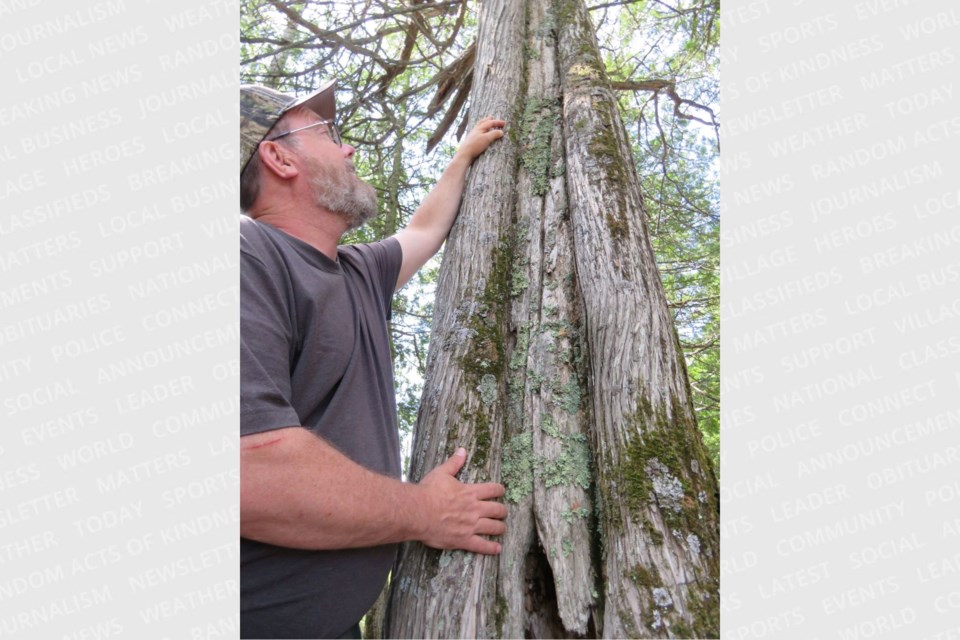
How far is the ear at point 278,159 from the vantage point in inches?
79.0

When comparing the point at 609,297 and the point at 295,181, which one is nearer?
the point at 609,297

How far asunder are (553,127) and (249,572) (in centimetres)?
198

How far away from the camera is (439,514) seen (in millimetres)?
1469

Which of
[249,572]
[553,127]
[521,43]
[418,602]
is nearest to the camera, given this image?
[249,572]

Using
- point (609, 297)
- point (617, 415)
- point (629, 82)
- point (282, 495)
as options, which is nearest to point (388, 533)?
point (282, 495)

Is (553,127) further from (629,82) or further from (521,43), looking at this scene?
(629,82)

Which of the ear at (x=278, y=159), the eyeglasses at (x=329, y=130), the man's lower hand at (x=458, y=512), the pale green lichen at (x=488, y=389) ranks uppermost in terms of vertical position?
the eyeglasses at (x=329, y=130)

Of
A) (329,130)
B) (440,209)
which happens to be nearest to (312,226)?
(329,130)

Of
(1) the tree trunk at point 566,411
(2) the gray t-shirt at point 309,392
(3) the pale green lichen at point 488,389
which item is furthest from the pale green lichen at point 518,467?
(2) the gray t-shirt at point 309,392

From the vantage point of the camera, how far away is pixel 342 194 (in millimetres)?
1993

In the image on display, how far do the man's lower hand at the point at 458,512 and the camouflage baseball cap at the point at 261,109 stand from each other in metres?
1.28

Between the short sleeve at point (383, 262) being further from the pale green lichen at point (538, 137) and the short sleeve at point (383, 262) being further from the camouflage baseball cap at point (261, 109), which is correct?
the pale green lichen at point (538, 137)

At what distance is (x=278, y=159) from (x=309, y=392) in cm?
95

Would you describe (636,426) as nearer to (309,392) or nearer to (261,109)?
(309,392)
